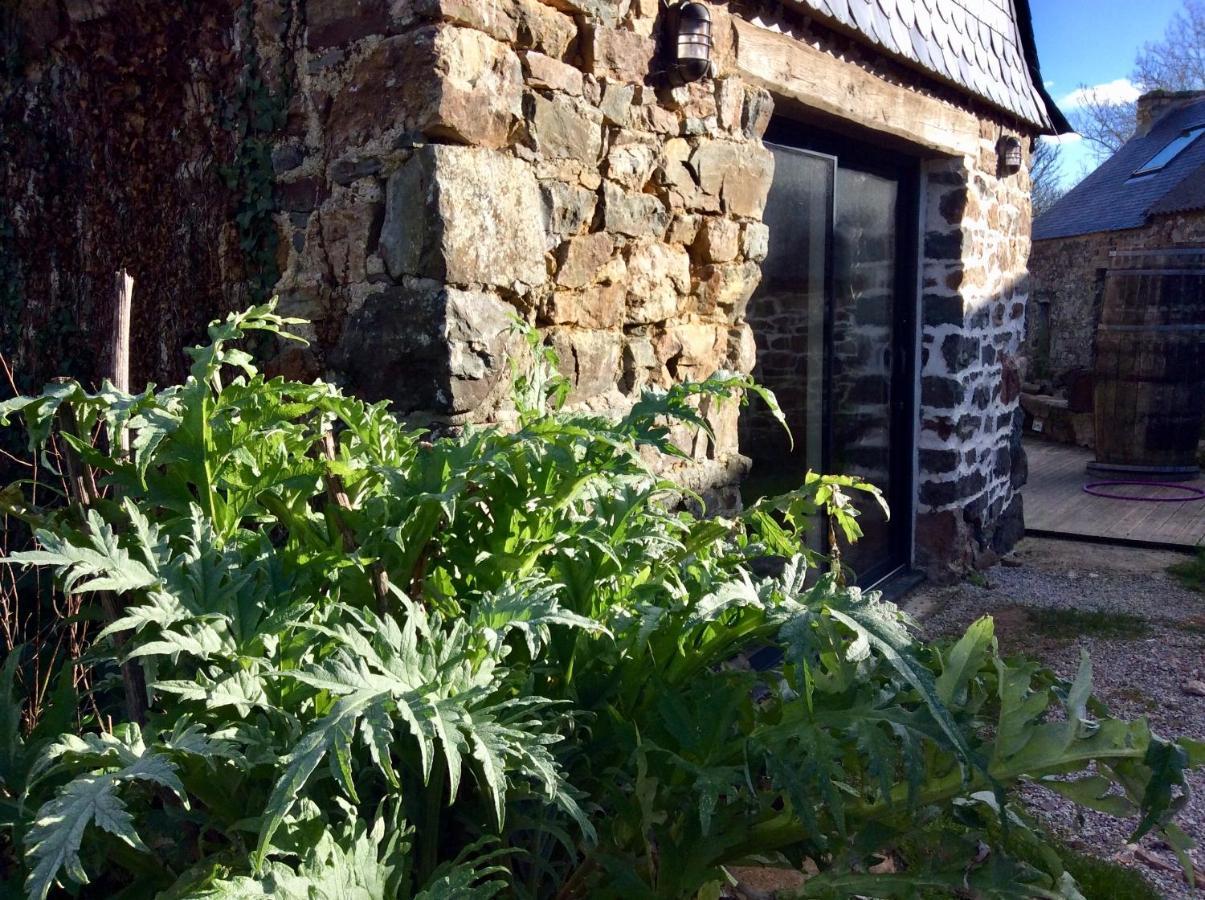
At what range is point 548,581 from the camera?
1.84 meters

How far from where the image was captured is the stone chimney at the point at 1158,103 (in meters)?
15.3

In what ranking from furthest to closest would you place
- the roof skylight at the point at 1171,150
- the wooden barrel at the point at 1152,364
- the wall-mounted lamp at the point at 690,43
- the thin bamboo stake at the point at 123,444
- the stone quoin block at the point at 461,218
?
1. the roof skylight at the point at 1171,150
2. the wooden barrel at the point at 1152,364
3. the wall-mounted lamp at the point at 690,43
4. the stone quoin block at the point at 461,218
5. the thin bamboo stake at the point at 123,444

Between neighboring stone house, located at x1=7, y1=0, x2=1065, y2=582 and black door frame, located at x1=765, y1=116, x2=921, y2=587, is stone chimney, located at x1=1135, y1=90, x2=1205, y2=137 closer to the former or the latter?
black door frame, located at x1=765, y1=116, x2=921, y2=587

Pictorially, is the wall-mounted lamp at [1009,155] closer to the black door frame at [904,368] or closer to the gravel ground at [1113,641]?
the black door frame at [904,368]

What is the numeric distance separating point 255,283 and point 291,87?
490 mm

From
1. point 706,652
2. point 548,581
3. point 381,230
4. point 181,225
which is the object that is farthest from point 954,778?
point 181,225

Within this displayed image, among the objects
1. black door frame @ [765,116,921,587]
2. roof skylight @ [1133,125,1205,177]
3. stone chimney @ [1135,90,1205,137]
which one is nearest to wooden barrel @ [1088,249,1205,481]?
black door frame @ [765,116,921,587]

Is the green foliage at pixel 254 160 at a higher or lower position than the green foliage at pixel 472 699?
higher

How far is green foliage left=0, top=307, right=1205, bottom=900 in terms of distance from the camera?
53.9 inches

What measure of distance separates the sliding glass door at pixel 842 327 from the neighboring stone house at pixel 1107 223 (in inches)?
288

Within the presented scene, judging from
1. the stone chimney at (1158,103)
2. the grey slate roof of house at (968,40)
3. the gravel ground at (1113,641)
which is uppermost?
the stone chimney at (1158,103)

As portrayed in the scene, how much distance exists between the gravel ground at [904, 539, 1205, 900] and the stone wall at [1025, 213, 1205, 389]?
7.76m

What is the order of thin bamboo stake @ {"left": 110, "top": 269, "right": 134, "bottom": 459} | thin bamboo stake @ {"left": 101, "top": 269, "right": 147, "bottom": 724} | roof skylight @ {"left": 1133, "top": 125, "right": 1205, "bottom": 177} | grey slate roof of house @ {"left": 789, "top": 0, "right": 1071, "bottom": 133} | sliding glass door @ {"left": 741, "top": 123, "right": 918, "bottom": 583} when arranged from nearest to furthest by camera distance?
thin bamboo stake @ {"left": 101, "top": 269, "right": 147, "bottom": 724}, thin bamboo stake @ {"left": 110, "top": 269, "right": 134, "bottom": 459}, grey slate roof of house @ {"left": 789, "top": 0, "right": 1071, "bottom": 133}, sliding glass door @ {"left": 741, "top": 123, "right": 918, "bottom": 583}, roof skylight @ {"left": 1133, "top": 125, "right": 1205, "bottom": 177}

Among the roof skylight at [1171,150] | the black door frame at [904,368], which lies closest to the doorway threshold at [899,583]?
the black door frame at [904,368]
